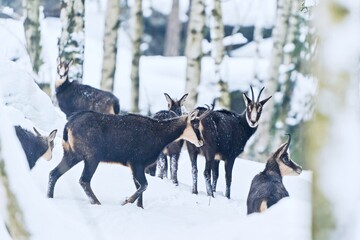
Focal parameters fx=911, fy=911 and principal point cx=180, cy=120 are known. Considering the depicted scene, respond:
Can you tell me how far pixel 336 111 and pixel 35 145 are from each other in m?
7.38

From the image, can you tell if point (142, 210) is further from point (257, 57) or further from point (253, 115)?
point (257, 57)

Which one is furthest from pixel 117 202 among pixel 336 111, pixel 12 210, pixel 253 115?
pixel 336 111

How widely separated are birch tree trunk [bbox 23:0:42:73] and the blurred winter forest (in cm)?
2

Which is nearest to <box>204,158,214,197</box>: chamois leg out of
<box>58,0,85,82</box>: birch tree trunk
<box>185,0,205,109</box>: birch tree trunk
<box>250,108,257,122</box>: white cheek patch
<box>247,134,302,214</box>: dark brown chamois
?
<box>250,108,257,122</box>: white cheek patch

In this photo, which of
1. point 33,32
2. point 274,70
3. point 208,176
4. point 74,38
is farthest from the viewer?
point 274,70

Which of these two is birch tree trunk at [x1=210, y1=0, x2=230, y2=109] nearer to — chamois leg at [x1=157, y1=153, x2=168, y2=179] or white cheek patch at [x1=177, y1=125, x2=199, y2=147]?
chamois leg at [x1=157, y1=153, x2=168, y2=179]

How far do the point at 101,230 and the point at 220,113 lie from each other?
3559 mm

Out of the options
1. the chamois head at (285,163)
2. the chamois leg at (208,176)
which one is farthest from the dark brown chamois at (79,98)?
the chamois head at (285,163)

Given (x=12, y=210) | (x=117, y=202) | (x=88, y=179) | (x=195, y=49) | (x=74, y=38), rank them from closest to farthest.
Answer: (x=12, y=210) < (x=88, y=179) < (x=117, y=202) < (x=74, y=38) < (x=195, y=49)

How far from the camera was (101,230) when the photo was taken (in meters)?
8.51

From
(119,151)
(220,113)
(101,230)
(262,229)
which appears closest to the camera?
(262,229)

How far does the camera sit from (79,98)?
45.7ft

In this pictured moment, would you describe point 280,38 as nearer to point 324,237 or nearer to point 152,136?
point 152,136

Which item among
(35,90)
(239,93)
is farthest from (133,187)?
(239,93)
